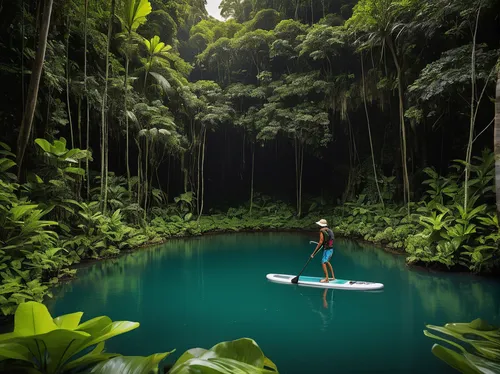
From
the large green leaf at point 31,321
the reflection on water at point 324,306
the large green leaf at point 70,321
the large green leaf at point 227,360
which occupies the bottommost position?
the reflection on water at point 324,306

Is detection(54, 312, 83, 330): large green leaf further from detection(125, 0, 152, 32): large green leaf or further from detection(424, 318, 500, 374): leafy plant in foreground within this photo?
detection(125, 0, 152, 32): large green leaf

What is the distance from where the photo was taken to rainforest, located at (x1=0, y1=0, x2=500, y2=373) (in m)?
6.16

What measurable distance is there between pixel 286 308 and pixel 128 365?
349 cm

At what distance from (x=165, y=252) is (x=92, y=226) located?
2.20 metres

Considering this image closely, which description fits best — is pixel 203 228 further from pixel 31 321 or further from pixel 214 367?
pixel 214 367

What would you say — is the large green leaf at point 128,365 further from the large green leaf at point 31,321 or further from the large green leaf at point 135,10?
the large green leaf at point 135,10

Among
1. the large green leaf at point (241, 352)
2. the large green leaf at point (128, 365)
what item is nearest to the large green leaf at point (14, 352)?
the large green leaf at point (128, 365)

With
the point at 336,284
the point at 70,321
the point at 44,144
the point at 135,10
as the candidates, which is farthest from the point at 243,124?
the point at 70,321

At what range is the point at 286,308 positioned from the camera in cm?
470

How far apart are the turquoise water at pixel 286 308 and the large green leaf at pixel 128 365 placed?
1711 millimetres

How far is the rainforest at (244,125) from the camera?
6.16 metres

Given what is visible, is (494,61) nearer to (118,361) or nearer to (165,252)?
(118,361)

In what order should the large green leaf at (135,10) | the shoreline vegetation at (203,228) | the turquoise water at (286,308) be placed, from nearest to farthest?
the turquoise water at (286,308), the shoreline vegetation at (203,228), the large green leaf at (135,10)

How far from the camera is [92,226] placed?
802 cm
